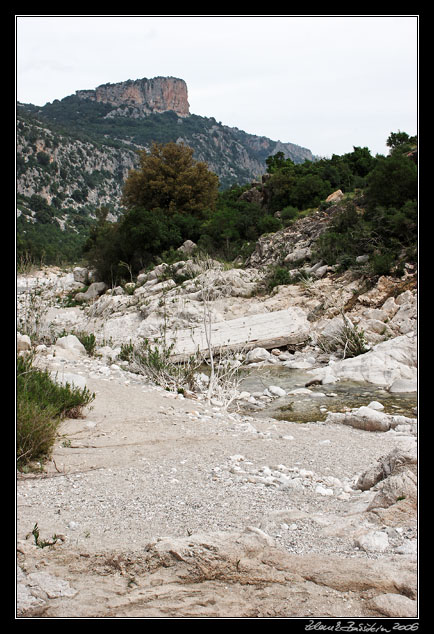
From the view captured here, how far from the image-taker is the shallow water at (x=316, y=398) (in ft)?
24.3

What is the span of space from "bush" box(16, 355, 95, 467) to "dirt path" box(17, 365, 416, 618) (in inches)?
8.0

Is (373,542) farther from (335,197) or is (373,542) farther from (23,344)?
(335,197)

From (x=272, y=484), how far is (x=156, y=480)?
871mm

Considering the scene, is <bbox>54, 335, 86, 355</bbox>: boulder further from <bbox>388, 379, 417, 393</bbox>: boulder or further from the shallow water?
<bbox>388, 379, 417, 393</bbox>: boulder

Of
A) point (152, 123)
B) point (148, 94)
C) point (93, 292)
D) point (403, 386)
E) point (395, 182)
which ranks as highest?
point (148, 94)

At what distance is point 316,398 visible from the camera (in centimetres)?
831

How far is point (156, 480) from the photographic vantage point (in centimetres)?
379

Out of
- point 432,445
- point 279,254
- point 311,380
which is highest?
point 279,254

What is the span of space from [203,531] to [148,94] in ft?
579

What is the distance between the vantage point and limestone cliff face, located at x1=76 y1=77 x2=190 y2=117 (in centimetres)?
15962

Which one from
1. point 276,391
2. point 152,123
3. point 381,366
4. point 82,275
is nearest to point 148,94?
point 152,123

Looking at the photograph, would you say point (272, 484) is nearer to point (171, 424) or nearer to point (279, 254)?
point (171, 424)

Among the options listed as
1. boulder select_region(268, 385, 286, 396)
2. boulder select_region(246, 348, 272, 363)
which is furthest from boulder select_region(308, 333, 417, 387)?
boulder select_region(246, 348, 272, 363)

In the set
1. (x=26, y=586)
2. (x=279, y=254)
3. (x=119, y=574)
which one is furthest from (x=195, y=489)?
(x=279, y=254)
